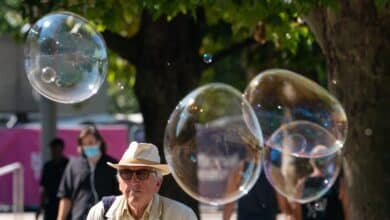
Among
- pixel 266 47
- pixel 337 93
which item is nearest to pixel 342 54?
pixel 337 93

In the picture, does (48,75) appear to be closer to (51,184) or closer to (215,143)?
(215,143)

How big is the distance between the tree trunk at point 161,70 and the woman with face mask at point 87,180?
2.47m

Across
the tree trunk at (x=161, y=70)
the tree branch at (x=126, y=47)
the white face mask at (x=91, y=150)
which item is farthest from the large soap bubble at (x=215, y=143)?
the tree branch at (x=126, y=47)

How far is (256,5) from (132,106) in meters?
48.4

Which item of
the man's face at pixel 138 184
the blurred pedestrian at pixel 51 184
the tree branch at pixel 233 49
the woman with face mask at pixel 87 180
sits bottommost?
the blurred pedestrian at pixel 51 184

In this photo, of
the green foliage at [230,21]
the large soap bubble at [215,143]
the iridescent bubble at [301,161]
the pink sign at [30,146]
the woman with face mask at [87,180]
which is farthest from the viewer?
the pink sign at [30,146]

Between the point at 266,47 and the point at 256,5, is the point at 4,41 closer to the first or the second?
the point at 266,47

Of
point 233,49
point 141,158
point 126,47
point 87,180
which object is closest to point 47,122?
point 233,49

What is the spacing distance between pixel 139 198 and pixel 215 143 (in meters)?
2.72

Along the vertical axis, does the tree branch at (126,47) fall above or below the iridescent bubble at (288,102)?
above

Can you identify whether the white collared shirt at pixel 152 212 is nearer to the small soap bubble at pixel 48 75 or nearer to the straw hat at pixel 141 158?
the straw hat at pixel 141 158

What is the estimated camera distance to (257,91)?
10852mm

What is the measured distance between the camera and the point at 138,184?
7457 millimetres

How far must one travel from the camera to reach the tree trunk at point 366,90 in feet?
33.2
